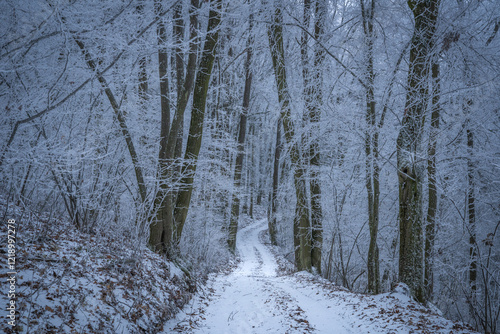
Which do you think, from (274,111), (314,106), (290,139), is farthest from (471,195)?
(274,111)

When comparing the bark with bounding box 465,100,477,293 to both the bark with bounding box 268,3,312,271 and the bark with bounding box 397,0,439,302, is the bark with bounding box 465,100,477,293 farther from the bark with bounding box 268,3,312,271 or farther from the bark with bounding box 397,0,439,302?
the bark with bounding box 268,3,312,271

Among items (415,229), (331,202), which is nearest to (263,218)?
(331,202)

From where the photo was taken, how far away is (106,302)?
351 cm

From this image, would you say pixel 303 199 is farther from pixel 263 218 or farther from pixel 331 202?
pixel 263 218

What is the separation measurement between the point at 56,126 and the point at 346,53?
6360 mm

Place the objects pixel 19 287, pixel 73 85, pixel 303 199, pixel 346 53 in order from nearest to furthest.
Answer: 1. pixel 19 287
2. pixel 73 85
3. pixel 346 53
4. pixel 303 199

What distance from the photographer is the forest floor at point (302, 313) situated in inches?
165

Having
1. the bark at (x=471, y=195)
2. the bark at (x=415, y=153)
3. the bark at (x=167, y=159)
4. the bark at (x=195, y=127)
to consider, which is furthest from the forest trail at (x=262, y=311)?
the bark at (x=471, y=195)

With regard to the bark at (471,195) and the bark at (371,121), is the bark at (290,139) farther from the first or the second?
the bark at (471,195)

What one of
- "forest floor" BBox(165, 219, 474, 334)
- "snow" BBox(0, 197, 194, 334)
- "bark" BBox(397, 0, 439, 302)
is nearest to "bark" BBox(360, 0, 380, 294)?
"bark" BBox(397, 0, 439, 302)

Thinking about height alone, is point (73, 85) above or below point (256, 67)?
below

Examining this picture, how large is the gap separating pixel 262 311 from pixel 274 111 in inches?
276

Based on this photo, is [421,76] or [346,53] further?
[346,53]

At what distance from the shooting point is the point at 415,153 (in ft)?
17.1
